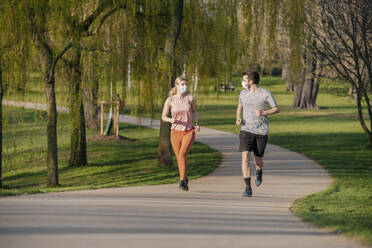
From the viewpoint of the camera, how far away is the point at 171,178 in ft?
45.7

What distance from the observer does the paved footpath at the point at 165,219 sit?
592 cm

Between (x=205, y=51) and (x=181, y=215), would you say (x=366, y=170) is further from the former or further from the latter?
(x=181, y=215)

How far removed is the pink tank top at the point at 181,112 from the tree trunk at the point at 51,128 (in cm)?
429

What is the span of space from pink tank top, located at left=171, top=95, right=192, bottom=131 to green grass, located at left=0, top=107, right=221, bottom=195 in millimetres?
2497

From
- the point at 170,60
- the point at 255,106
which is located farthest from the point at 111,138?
the point at 255,106

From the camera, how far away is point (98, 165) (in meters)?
18.9

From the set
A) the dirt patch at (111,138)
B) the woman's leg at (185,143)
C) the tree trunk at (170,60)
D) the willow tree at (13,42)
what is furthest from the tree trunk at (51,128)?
the dirt patch at (111,138)

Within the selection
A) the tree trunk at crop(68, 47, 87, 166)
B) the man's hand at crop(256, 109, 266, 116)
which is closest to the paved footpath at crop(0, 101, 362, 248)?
the man's hand at crop(256, 109, 266, 116)

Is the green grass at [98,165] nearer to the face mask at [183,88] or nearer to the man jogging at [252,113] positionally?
the face mask at [183,88]

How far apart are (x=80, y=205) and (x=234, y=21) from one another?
8.18 meters

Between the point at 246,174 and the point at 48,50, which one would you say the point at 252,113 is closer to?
the point at 246,174

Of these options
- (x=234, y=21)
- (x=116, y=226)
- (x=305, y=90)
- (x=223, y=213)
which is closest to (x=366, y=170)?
(x=234, y=21)

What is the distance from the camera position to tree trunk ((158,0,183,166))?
576 inches

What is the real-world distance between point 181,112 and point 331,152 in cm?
1051
